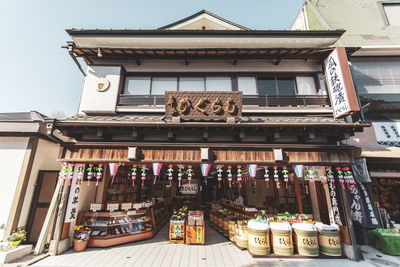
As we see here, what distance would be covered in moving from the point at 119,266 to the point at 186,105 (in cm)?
705

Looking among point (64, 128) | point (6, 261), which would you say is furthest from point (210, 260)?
point (64, 128)

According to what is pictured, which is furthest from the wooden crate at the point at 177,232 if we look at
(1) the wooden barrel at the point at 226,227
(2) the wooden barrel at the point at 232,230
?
(1) the wooden barrel at the point at 226,227

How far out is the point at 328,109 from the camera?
9188 mm

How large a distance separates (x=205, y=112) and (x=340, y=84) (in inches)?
260

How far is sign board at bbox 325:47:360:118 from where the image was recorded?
7191 millimetres

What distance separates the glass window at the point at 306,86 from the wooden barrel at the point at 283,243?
7.83m

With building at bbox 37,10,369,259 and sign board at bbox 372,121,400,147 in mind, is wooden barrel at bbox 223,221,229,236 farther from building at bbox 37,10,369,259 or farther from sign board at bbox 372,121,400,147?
sign board at bbox 372,121,400,147

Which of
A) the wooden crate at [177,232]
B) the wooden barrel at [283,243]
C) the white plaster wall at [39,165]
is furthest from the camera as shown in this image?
the wooden crate at [177,232]

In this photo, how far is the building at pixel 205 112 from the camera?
7523 millimetres

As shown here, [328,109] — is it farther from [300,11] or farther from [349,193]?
[300,11]

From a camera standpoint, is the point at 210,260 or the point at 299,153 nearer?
the point at 210,260

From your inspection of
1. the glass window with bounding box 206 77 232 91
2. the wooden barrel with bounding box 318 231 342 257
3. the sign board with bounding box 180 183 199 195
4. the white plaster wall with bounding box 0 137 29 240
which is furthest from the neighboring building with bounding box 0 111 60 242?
the wooden barrel with bounding box 318 231 342 257

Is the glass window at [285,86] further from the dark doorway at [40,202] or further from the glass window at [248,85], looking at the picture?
the dark doorway at [40,202]

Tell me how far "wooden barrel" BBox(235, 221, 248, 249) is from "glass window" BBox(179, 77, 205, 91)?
7.91 m
